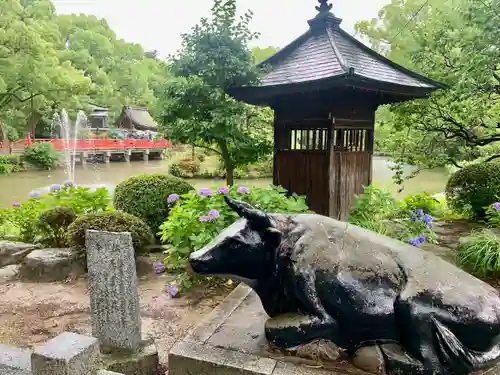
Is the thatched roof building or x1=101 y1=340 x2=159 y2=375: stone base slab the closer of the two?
x1=101 y1=340 x2=159 y2=375: stone base slab

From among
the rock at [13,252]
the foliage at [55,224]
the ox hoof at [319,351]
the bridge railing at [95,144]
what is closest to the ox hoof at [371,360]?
the ox hoof at [319,351]

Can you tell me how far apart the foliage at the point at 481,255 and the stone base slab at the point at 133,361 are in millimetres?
4414

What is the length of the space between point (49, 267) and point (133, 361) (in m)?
3.53

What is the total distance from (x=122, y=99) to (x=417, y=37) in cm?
4087

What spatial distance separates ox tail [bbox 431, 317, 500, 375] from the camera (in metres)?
2.36

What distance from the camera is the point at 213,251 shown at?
267cm

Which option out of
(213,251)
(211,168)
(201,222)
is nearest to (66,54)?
(211,168)

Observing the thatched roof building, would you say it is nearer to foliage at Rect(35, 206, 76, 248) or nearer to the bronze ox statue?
foliage at Rect(35, 206, 76, 248)

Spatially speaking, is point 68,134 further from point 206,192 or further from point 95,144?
point 206,192

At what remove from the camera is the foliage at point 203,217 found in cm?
538

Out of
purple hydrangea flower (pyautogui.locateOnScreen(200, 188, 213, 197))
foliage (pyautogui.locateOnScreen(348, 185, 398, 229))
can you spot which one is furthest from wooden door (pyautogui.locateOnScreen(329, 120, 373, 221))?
purple hydrangea flower (pyautogui.locateOnScreen(200, 188, 213, 197))

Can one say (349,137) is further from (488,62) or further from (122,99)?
(122,99)

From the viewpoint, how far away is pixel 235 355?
2771mm

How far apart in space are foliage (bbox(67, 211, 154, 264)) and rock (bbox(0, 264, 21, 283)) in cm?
108
